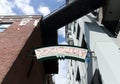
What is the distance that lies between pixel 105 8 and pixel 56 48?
7973 millimetres

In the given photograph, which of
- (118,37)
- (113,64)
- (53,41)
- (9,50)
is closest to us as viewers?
(9,50)

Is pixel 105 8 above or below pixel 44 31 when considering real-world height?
above

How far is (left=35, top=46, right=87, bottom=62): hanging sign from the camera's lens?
1211 centimetres

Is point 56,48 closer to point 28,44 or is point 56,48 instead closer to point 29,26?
point 28,44

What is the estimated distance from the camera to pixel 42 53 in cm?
1262

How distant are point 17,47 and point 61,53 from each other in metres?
2.10

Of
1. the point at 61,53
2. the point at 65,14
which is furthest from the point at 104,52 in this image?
the point at 65,14

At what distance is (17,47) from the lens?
11.7 metres

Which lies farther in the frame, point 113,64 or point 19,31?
point 19,31

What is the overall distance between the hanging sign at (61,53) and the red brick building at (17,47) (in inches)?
23.1

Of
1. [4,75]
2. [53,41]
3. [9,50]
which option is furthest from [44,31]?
[4,75]

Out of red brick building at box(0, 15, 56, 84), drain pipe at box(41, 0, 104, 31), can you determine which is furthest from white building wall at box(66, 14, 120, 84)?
red brick building at box(0, 15, 56, 84)

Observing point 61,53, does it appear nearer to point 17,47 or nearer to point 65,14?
point 17,47

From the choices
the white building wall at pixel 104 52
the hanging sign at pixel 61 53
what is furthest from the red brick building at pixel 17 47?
the white building wall at pixel 104 52
